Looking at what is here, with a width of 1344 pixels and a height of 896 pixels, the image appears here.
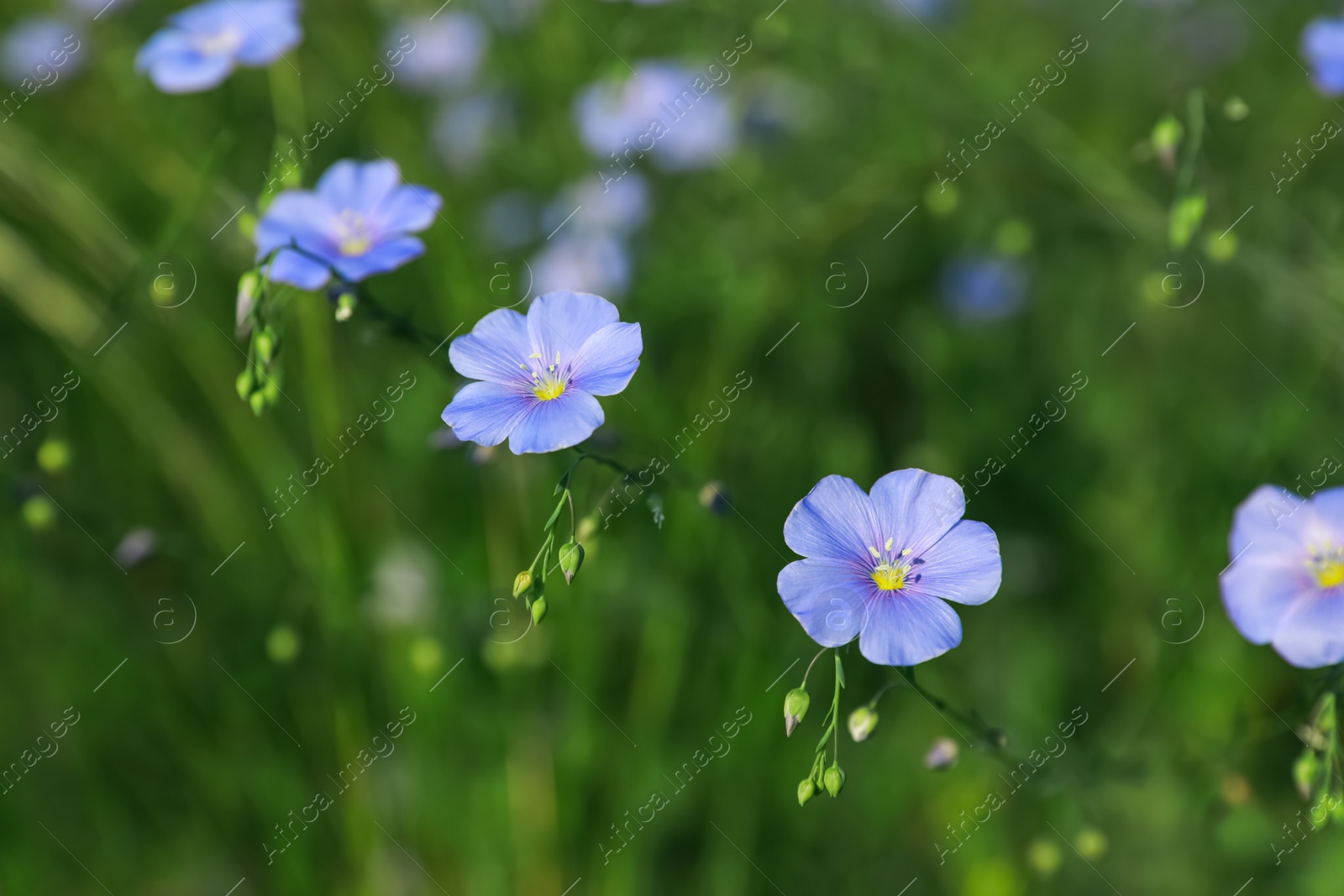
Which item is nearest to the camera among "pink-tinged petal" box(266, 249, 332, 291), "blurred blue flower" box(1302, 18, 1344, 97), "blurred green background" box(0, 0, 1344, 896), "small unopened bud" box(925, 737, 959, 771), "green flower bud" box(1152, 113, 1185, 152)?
"pink-tinged petal" box(266, 249, 332, 291)

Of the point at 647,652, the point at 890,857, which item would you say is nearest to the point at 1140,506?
the point at 890,857

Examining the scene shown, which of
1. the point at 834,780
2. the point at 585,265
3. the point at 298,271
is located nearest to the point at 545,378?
the point at 298,271

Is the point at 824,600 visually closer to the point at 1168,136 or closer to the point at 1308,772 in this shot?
the point at 1308,772

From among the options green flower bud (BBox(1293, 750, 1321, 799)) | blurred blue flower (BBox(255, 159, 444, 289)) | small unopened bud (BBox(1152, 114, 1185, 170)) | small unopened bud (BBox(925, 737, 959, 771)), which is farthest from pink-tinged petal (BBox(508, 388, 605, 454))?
small unopened bud (BBox(1152, 114, 1185, 170))

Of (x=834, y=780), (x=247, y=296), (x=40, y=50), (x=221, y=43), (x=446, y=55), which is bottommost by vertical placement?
(x=834, y=780)

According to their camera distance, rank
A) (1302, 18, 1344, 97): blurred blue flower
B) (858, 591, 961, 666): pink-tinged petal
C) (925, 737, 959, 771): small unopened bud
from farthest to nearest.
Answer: (1302, 18, 1344, 97): blurred blue flower, (925, 737, 959, 771): small unopened bud, (858, 591, 961, 666): pink-tinged petal

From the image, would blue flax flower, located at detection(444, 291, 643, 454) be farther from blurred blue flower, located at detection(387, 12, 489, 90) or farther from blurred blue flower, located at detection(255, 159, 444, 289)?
blurred blue flower, located at detection(387, 12, 489, 90)

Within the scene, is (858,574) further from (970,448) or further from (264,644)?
(264,644)
